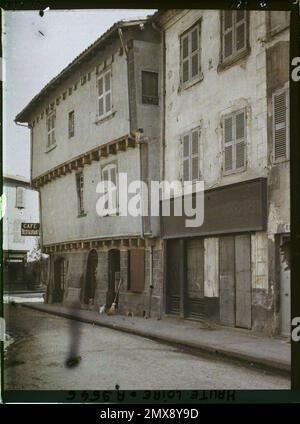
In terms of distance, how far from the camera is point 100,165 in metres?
8.02

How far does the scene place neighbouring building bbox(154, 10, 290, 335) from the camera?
23.0 feet

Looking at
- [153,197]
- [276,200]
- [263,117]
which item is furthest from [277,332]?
[263,117]

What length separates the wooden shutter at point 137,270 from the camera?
834 centimetres

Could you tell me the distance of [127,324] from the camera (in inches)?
323

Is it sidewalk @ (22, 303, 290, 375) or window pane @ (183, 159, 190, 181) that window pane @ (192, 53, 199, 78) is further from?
sidewalk @ (22, 303, 290, 375)

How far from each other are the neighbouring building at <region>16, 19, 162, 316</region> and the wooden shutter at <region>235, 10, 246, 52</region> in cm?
124

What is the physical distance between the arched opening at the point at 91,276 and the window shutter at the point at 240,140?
2.66 metres

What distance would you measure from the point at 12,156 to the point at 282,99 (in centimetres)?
359

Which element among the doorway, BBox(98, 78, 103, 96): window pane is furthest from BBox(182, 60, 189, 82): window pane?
A: the doorway

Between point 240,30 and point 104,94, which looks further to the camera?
point 104,94

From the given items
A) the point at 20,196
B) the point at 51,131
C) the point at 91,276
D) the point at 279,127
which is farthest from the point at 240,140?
the point at 20,196

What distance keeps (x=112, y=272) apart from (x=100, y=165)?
67.2 inches

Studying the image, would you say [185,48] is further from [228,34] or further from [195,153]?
[195,153]

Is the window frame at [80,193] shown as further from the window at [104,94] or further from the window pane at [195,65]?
the window pane at [195,65]
